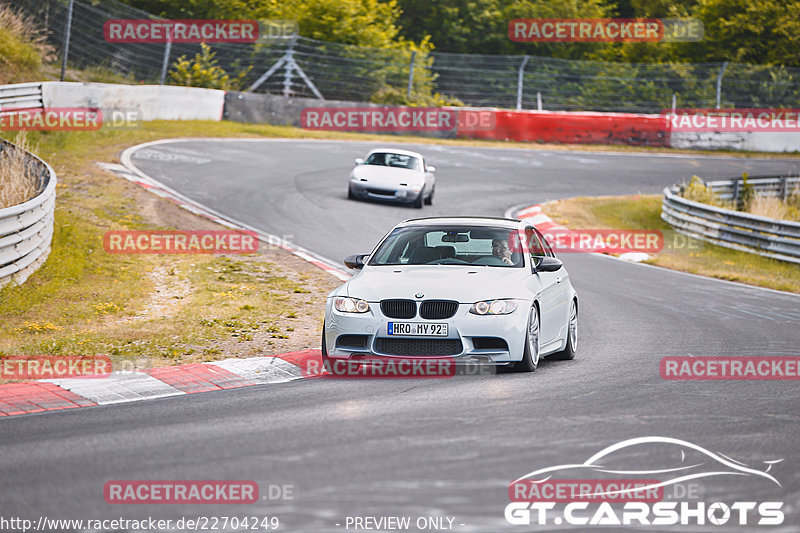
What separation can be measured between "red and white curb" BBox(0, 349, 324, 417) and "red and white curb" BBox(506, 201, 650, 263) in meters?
11.7

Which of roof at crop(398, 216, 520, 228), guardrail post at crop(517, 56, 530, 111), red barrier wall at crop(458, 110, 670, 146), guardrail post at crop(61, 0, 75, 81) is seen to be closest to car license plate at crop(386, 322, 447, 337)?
roof at crop(398, 216, 520, 228)

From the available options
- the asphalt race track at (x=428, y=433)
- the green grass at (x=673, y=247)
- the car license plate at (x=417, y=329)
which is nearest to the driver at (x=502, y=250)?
the asphalt race track at (x=428, y=433)

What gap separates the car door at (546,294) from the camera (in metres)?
9.74

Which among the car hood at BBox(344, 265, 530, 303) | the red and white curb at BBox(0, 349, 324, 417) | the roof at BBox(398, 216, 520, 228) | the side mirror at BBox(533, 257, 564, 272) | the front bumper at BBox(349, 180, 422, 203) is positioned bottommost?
the red and white curb at BBox(0, 349, 324, 417)

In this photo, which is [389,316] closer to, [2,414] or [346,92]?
[2,414]

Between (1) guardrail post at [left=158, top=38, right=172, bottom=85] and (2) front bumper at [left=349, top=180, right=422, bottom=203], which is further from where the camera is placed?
(1) guardrail post at [left=158, top=38, right=172, bottom=85]

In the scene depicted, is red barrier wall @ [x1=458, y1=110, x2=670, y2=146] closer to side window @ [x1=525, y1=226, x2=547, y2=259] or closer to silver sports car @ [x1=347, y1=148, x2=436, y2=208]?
silver sports car @ [x1=347, y1=148, x2=436, y2=208]

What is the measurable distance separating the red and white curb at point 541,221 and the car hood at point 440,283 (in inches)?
439

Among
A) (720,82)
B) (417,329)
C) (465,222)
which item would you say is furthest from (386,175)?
(720,82)

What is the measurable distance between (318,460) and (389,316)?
2957 mm

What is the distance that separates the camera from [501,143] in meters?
36.7

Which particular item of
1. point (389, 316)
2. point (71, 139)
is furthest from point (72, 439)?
point (71, 139)

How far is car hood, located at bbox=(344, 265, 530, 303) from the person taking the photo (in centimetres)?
909

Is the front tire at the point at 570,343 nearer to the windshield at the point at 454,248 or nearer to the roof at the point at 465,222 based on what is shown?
the windshield at the point at 454,248
